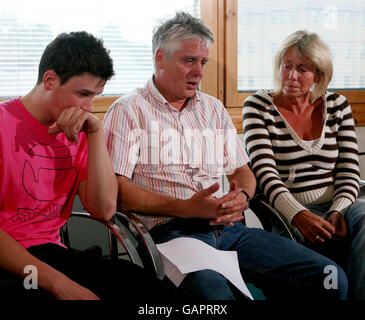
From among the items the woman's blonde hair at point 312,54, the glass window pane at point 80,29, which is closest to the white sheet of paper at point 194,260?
the woman's blonde hair at point 312,54

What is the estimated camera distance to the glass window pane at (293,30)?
262 cm

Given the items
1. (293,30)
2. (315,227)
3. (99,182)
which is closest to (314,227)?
(315,227)

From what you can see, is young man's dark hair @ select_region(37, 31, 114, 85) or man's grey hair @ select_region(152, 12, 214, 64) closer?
young man's dark hair @ select_region(37, 31, 114, 85)

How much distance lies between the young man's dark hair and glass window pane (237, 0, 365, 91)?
133 cm

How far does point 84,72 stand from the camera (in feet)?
4.63

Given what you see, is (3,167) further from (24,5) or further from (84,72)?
(24,5)

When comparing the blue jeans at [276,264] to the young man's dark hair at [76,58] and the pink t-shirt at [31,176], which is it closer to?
the pink t-shirt at [31,176]

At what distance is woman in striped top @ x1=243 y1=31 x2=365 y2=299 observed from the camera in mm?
1954

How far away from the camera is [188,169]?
5.99 ft

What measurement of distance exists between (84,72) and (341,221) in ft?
3.95

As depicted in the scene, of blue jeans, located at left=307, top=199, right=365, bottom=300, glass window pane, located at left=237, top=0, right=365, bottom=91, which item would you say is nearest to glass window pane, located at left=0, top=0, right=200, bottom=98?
glass window pane, located at left=237, top=0, right=365, bottom=91

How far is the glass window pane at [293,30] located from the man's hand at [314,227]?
1017 mm

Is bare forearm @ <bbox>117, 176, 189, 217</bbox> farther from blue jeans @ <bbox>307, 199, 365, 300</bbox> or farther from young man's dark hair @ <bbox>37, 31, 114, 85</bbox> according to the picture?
blue jeans @ <bbox>307, 199, 365, 300</bbox>
